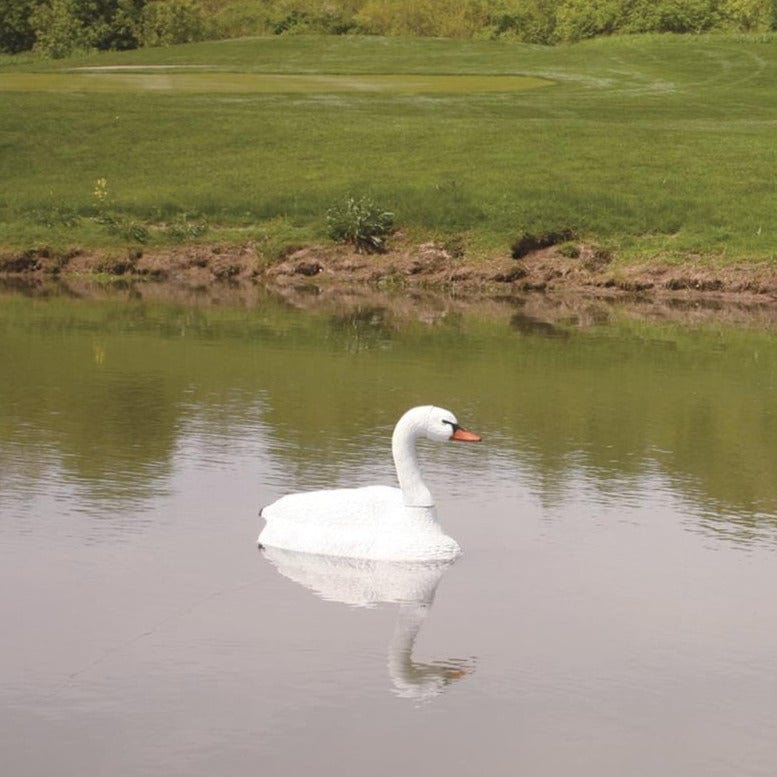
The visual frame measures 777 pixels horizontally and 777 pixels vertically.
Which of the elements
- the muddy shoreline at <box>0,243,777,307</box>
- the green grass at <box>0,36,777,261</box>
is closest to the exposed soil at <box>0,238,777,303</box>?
the muddy shoreline at <box>0,243,777,307</box>

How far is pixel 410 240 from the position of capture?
37625 mm

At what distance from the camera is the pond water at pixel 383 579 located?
9898 mm

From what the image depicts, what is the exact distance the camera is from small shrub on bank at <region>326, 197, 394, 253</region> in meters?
37.4

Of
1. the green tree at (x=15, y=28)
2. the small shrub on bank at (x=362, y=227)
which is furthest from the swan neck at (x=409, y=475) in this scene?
the green tree at (x=15, y=28)

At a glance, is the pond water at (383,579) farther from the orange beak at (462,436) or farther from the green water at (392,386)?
the orange beak at (462,436)

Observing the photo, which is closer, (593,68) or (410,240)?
(410,240)

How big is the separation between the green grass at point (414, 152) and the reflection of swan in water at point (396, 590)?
924 inches

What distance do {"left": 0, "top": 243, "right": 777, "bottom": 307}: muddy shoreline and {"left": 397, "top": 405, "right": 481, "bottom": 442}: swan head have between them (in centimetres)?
2048

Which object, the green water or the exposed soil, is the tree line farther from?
the green water

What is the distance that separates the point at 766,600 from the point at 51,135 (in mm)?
35934

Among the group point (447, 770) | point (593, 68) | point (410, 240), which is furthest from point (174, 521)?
point (593, 68)

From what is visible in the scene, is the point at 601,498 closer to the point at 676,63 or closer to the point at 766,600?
the point at 766,600

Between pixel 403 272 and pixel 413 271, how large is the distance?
220 mm

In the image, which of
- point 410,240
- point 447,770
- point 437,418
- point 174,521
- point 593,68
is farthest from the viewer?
point 593,68
